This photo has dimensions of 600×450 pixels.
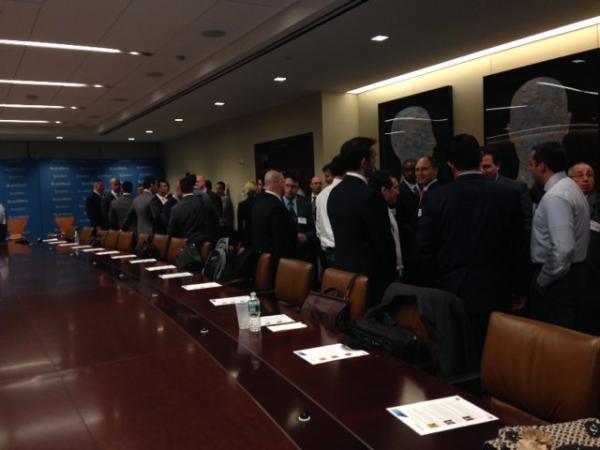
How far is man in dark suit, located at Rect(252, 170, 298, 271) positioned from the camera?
13.5 feet

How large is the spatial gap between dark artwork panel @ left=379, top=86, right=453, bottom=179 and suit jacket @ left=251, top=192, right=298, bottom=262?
2837 mm

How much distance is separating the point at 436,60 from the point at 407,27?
4.86ft

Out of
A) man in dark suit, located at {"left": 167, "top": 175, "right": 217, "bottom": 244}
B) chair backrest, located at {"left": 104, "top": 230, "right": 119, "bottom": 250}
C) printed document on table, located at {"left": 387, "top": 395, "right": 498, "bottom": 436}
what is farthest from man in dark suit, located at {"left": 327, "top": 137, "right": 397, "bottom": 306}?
chair backrest, located at {"left": 104, "top": 230, "right": 119, "bottom": 250}

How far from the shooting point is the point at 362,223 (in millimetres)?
3041

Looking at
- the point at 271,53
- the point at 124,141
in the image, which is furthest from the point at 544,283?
the point at 124,141

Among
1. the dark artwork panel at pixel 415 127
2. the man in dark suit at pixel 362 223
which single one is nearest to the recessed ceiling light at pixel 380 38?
the dark artwork panel at pixel 415 127

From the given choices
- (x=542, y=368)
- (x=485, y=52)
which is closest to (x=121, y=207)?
(x=485, y=52)

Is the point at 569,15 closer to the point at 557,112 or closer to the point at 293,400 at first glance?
the point at 557,112

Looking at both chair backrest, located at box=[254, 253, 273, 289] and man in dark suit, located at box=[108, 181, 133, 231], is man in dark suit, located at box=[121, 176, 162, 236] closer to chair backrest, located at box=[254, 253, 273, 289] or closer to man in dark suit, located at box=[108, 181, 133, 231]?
man in dark suit, located at box=[108, 181, 133, 231]

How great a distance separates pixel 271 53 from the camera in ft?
18.9

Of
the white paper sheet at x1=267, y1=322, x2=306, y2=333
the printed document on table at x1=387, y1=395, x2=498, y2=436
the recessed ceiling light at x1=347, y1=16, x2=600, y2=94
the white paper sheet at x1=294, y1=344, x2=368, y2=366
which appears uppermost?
the recessed ceiling light at x1=347, y1=16, x2=600, y2=94

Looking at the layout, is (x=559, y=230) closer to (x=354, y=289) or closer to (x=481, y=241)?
(x=481, y=241)

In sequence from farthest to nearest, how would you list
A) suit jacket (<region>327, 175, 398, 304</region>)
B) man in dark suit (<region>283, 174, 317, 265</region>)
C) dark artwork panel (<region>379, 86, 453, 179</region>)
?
dark artwork panel (<region>379, 86, 453, 179</region>), man in dark suit (<region>283, 174, 317, 265</region>), suit jacket (<region>327, 175, 398, 304</region>)

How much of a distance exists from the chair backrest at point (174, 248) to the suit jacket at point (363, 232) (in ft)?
8.20
